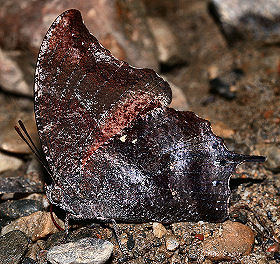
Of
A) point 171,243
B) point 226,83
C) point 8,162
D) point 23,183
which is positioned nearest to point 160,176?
point 171,243

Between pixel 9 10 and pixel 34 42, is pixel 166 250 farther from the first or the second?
pixel 9 10

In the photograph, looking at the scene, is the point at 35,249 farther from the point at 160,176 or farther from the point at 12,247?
the point at 160,176

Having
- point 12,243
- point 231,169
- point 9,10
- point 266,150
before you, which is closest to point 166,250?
point 231,169

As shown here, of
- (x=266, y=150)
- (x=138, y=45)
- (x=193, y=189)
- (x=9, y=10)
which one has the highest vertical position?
(x=9, y=10)

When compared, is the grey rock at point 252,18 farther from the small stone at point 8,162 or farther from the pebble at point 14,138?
the small stone at point 8,162

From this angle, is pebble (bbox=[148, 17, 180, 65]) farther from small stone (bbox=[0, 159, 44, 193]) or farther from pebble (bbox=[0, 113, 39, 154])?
small stone (bbox=[0, 159, 44, 193])

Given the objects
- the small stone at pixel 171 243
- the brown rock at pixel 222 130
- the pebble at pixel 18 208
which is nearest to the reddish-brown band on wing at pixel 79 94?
the pebble at pixel 18 208

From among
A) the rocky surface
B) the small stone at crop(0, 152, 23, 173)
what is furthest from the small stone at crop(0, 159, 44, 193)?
the small stone at crop(0, 152, 23, 173)
